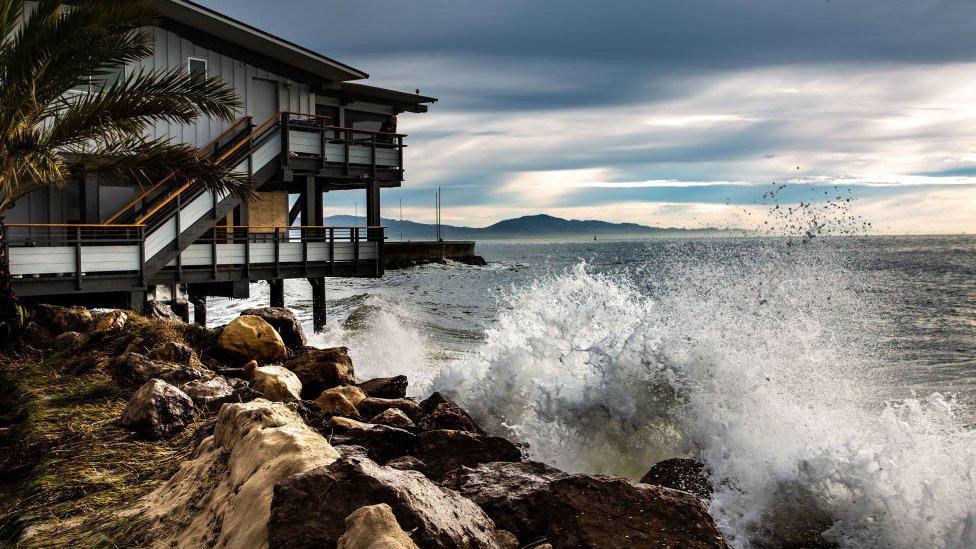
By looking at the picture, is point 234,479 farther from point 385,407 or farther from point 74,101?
point 74,101

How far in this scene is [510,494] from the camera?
5656 mm

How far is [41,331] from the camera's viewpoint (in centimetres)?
1241

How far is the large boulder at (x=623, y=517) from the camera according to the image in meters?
5.18

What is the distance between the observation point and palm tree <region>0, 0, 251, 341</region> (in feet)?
42.0

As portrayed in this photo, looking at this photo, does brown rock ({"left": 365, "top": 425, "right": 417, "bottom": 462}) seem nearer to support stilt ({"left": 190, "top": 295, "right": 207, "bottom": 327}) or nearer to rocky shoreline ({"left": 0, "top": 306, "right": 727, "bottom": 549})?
rocky shoreline ({"left": 0, "top": 306, "right": 727, "bottom": 549})

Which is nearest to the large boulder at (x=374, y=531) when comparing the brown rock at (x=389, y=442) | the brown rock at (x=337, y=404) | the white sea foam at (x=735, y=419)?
the brown rock at (x=389, y=442)

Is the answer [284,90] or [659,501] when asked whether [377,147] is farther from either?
[659,501]

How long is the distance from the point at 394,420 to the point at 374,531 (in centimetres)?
512

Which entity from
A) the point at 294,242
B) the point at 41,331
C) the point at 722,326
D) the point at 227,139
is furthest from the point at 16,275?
the point at 722,326

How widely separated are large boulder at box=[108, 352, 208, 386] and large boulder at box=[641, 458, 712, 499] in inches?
188

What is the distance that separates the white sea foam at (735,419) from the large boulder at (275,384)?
2674mm

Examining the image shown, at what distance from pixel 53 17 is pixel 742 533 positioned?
12731mm

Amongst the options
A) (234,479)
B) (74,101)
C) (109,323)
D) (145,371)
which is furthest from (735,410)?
(74,101)

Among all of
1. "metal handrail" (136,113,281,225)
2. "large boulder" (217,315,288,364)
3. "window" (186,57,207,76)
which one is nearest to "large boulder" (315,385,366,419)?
"large boulder" (217,315,288,364)
